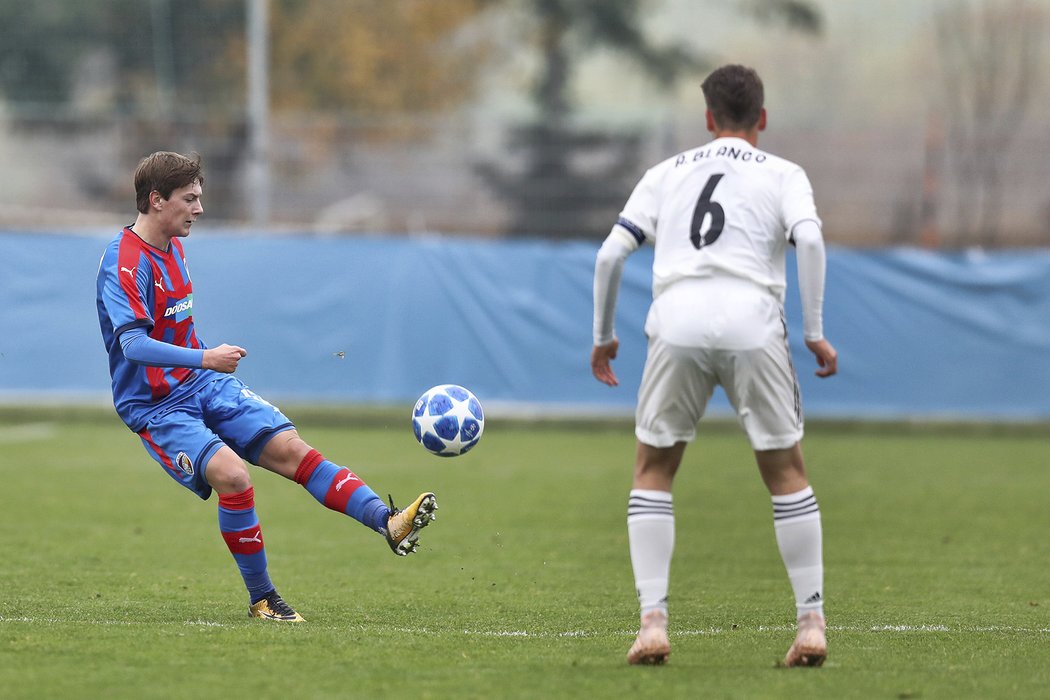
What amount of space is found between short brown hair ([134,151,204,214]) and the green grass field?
182 cm

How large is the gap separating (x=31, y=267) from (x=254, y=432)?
11770 mm

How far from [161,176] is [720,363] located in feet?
8.55

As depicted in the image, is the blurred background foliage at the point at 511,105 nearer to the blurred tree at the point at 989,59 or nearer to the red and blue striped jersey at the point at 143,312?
→ the blurred tree at the point at 989,59

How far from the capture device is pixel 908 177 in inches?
797

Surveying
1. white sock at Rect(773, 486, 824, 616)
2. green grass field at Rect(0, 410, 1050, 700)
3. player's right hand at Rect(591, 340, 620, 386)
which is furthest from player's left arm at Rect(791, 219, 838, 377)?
green grass field at Rect(0, 410, 1050, 700)

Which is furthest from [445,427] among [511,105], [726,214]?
[511,105]

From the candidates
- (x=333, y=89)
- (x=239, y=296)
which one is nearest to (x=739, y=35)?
(x=333, y=89)

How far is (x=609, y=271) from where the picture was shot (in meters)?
5.66

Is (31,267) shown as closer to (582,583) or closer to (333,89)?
(582,583)

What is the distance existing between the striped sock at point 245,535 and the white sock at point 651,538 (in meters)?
1.84

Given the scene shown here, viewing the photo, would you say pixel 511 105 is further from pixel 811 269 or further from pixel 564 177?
pixel 811 269

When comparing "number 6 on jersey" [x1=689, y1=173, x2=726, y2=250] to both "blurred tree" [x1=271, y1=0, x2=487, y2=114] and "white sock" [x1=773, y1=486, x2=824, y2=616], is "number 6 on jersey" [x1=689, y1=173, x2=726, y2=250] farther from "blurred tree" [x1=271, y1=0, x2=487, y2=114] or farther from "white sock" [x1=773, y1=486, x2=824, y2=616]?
"blurred tree" [x1=271, y1=0, x2=487, y2=114]

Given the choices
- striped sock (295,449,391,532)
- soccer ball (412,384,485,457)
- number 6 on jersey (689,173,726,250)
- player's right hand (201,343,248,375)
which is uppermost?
number 6 on jersey (689,173,726,250)

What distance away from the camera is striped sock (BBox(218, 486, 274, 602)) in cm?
664
